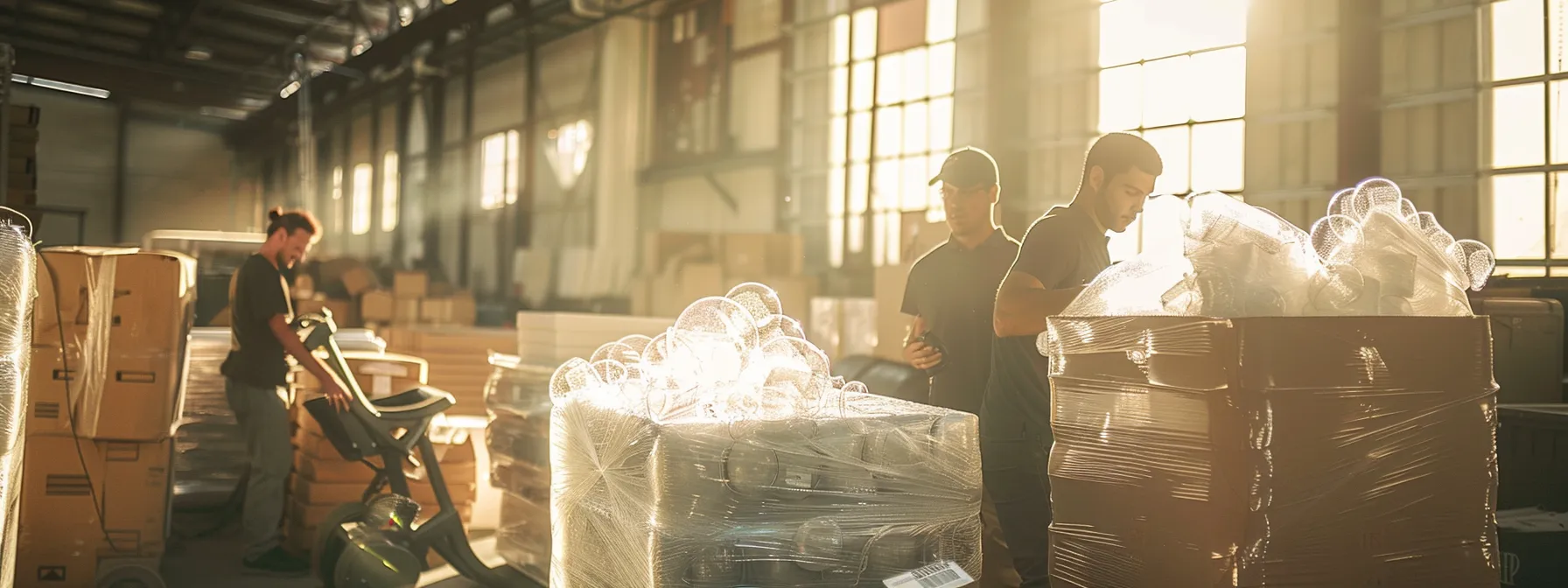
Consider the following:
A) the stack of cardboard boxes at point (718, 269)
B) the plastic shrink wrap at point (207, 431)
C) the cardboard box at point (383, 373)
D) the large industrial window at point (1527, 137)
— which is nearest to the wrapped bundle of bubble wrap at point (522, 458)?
the cardboard box at point (383, 373)

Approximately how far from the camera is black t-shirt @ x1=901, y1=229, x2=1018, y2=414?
341 centimetres

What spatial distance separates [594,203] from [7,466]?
9028 millimetres

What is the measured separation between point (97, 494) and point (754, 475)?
3.40 meters

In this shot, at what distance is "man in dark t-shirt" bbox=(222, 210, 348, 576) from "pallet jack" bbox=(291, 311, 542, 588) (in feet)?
2.42

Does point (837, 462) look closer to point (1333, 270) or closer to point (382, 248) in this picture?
point (1333, 270)

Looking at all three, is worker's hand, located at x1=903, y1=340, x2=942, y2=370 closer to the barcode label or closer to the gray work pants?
the barcode label

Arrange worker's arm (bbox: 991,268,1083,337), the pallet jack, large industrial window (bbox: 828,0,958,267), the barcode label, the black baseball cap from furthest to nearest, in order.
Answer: large industrial window (bbox: 828,0,958,267), the pallet jack, the black baseball cap, worker's arm (bbox: 991,268,1083,337), the barcode label

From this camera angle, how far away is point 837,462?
1.89 metres

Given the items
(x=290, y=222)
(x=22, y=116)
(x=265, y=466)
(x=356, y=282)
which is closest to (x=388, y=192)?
(x=356, y=282)

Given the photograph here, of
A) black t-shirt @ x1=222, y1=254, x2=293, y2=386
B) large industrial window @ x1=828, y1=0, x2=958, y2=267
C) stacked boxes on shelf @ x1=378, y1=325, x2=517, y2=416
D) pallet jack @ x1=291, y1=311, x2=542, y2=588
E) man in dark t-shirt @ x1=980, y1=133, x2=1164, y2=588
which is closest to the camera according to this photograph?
man in dark t-shirt @ x1=980, y1=133, x2=1164, y2=588

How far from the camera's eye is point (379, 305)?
10734mm

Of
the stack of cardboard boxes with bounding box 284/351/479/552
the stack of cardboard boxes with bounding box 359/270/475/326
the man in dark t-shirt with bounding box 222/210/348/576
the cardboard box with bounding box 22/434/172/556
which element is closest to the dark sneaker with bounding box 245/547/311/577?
the man in dark t-shirt with bounding box 222/210/348/576

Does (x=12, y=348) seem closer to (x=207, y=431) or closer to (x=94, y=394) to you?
(x=94, y=394)

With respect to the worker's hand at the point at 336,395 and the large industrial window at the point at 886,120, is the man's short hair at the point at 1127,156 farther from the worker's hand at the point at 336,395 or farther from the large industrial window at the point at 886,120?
the large industrial window at the point at 886,120
